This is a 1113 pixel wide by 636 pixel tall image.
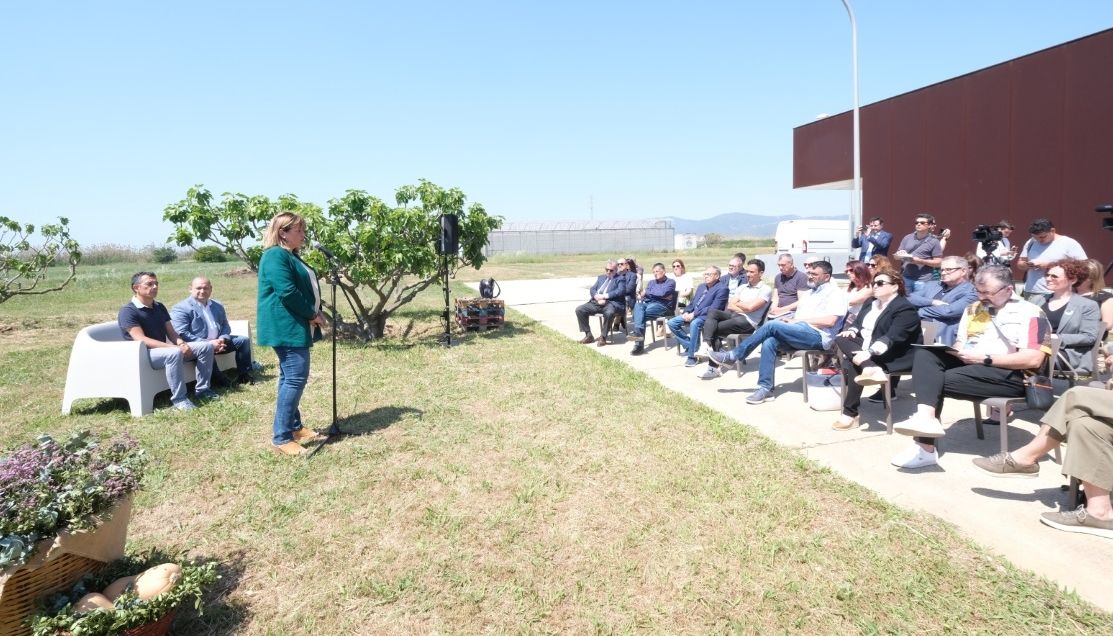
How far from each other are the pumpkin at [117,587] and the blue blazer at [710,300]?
590 centimetres

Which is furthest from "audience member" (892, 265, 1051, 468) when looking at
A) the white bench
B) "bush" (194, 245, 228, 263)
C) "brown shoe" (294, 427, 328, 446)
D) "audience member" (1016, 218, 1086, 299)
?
"bush" (194, 245, 228, 263)

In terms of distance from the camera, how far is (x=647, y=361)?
7.77 m

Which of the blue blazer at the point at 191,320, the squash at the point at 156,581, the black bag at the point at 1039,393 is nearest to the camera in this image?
the squash at the point at 156,581

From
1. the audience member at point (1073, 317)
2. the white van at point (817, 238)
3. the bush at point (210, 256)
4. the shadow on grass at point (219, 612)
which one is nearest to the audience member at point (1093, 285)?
the audience member at point (1073, 317)

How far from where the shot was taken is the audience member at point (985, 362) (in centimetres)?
379

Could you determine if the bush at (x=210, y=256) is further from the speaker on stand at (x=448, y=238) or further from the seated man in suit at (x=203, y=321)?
the seated man in suit at (x=203, y=321)

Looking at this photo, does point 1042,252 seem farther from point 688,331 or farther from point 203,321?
point 203,321

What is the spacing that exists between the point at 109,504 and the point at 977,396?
4481 mm

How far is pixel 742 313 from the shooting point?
22.9ft

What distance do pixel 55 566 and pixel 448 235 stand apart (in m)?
7.14

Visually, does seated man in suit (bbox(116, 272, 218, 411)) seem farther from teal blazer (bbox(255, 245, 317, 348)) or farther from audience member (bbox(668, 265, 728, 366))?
audience member (bbox(668, 265, 728, 366))

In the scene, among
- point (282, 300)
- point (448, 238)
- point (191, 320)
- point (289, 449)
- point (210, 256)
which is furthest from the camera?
point (210, 256)

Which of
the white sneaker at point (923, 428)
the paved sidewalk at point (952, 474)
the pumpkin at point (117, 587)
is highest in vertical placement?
the white sneaker at point (923, 428)

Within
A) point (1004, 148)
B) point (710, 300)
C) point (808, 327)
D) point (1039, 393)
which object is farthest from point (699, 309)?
point (1004, 148)
